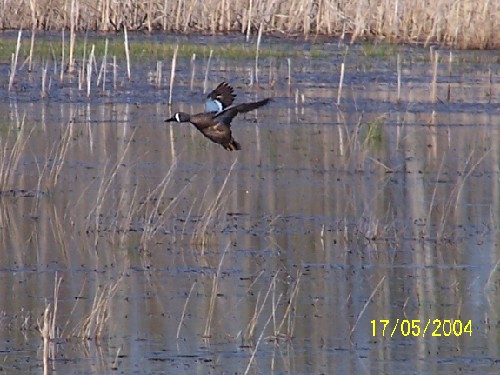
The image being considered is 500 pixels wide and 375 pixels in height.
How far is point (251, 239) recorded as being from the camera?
8.21 meters

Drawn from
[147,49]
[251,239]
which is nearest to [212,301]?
[251,239]

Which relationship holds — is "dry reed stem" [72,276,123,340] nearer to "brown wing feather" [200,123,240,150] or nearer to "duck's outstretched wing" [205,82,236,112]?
"brown wing feather" [200,123,240,150]

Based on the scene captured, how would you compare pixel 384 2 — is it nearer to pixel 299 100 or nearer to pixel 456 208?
pixel 299 100

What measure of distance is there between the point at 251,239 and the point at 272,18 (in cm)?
1154

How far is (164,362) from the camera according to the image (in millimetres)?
5867

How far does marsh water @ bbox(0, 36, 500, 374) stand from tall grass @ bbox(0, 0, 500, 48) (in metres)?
4.04

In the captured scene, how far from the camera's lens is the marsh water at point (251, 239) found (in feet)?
20.1

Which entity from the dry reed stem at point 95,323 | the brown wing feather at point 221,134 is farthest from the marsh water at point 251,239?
the brown wing feather at point 221,134

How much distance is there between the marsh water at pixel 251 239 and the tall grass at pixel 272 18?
4.04 metres

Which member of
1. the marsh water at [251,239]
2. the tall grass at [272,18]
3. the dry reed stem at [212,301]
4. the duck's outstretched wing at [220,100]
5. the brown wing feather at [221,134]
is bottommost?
the marsh water at [251,239]

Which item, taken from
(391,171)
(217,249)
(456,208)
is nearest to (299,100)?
(391,171)

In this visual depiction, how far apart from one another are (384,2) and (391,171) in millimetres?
8247

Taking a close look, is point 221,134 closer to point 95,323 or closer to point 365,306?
point 365,306

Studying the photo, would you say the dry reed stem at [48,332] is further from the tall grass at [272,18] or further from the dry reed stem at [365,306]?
the tall grass at [272,18]
